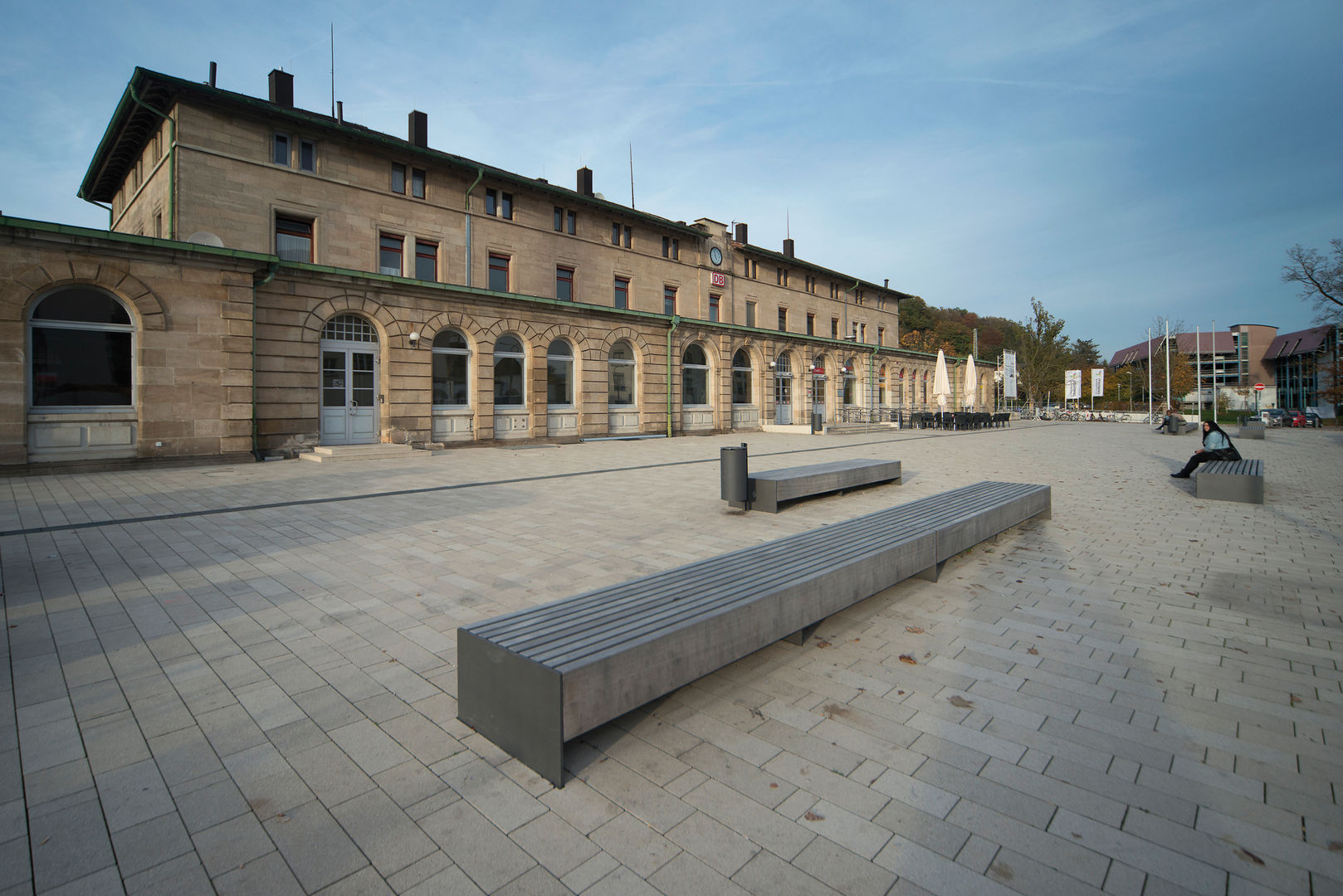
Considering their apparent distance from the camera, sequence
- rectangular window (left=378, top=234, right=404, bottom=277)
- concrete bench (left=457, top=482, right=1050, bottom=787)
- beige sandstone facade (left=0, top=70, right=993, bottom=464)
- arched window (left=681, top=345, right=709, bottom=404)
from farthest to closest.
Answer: arched window (left=681, top=345, right=709, bottom=404) < rectangular window (left=378, top=234, right=404, bottom=277) < beige sandstone facade (left=0, top=70, right=993, bottom=464) < concrete bench (left=457, top=482, right=1050, bottom=787)

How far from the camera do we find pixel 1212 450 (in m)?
11.4

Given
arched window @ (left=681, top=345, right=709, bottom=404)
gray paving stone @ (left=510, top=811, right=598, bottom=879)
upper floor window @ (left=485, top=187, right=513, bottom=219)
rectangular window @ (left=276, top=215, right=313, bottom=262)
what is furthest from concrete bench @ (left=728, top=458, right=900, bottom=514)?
upper floor window @ (left=485, top=187, right=513, bottom=219)

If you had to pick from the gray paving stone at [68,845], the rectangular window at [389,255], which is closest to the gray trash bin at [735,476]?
the gray paving stone at [68,845]

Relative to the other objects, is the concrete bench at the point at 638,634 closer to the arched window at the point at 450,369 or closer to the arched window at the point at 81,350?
the arched window at the point at 81,350

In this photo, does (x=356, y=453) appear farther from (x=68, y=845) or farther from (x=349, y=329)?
(x=68, y=845)

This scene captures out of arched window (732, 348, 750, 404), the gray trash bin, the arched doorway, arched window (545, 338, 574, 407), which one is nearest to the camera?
the gray trash bin

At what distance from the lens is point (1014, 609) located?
4602 millimetres

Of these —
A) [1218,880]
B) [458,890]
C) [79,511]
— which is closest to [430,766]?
[458,890]

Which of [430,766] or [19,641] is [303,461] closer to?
[19,641]

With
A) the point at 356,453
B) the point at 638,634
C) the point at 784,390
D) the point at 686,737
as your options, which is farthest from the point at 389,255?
the point at 686,737

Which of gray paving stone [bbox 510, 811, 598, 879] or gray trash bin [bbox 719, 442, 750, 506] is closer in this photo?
gray paving stone [bbox 510, 811, 598, 879]

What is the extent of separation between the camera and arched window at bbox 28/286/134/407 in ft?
41.6

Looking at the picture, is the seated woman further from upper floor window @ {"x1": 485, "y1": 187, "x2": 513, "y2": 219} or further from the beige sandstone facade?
upper floor window @ {"x1": 485, "y1": 187, "x2": 513, "y2": 219}

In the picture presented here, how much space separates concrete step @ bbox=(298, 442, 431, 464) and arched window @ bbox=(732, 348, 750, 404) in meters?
16.5
